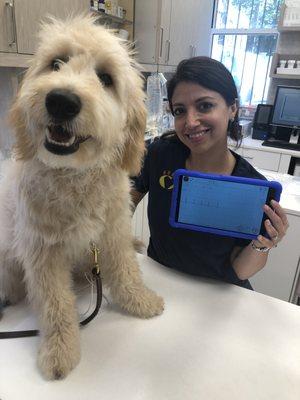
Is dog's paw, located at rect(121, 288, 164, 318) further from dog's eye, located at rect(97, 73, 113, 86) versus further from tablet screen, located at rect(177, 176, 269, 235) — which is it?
dog's eye, located at rect(97, 73, 113, 86)

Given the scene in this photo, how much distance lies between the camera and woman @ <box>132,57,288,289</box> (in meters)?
1.02

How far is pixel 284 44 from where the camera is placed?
11.5 ft

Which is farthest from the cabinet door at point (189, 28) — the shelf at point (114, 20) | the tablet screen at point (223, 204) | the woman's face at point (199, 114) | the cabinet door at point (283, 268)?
the tablet screen at point (223, 204)

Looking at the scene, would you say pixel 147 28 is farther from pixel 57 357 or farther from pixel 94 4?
pixel 57 357

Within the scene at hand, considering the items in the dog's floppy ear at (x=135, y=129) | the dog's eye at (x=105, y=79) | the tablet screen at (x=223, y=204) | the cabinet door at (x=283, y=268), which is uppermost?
the dog's eye at (x=105, y=79)

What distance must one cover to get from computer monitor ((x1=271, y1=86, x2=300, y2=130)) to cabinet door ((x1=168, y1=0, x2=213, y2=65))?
1.04 meters

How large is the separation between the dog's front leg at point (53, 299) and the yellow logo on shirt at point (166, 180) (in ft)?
1.68

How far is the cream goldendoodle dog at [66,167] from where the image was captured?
2.15 feet

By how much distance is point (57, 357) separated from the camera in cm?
68

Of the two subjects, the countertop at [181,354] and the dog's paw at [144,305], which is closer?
the countertop at [181,354]

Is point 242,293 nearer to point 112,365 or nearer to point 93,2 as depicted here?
point 112,365

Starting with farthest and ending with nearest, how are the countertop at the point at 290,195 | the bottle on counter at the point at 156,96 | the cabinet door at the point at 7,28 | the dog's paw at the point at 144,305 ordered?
the bottle on counter at the point at 156,96
the countertop at the point at 290,195
the cabinet door at the point at 7,28
the dog's paw at the point at 144,305

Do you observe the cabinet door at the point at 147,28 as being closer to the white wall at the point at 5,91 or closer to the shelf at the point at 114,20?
the shelf at the point at 114,20

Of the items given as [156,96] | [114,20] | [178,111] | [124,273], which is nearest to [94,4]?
[114,20]
